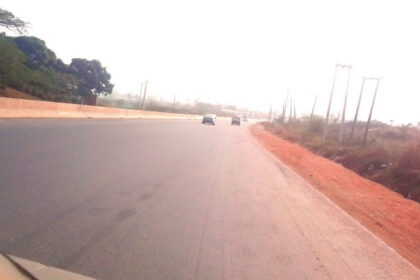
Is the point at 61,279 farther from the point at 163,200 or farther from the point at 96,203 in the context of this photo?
the point at 163,200

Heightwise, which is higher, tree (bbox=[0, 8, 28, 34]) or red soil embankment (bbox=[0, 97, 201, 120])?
tree (bbox=[0, 8, 28, 34])

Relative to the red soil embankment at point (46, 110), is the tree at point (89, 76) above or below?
above

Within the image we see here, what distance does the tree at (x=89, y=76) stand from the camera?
60.1 metres

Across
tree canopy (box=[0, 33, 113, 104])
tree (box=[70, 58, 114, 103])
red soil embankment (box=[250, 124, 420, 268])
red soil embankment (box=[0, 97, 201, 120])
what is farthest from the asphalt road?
tree (box=[70, 58, 114, 103])

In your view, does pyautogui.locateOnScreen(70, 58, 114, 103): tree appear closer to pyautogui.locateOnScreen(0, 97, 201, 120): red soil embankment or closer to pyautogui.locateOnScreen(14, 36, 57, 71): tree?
pyautogui.locateOnScreen(14, 36, 57, 71): tree

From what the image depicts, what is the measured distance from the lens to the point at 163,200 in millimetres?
9008

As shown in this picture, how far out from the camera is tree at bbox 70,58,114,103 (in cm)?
6011

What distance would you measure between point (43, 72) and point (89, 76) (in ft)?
31.1

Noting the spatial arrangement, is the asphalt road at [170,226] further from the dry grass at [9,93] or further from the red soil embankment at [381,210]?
the dry grass at [9,93]

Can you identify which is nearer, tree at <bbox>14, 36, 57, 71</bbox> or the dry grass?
the dry grass

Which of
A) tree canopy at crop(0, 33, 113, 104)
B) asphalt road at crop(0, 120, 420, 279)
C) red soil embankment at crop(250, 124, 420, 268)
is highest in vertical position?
tree canopy at crop(0, 33, 113, 104)

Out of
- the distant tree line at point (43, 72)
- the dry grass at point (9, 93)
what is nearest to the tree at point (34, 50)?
the distant tree line at point (43, 72)

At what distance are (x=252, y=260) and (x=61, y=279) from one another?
2595 millimetres

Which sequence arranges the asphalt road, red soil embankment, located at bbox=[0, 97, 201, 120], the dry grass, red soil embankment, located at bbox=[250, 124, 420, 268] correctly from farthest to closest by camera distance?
the dry grass
red soil embankment, located at bbox=[0, 97, 201, 120]
red soil embankment, located at bbox=[250, 124, 420, 268]
the asphalt road
